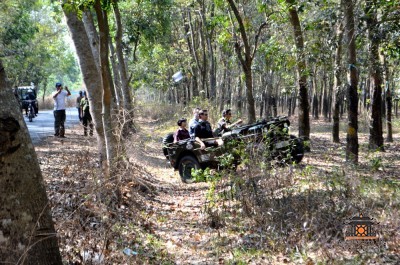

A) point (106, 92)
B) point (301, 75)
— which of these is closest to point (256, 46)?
point (301, 75)

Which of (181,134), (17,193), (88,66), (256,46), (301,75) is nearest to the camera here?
(17,193)

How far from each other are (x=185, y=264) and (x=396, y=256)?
8.12 feet

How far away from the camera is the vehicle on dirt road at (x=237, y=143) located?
8.18 meters

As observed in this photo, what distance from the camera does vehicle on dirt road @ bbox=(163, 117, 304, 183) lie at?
818 cm

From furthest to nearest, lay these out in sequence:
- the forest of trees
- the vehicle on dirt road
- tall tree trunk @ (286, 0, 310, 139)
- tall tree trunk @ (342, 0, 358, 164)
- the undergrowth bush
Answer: tall tree trunk @ (286, 0, 310, 139) → tall tree trunk @ (342, 0, 358, 164) → the vehicle on dirt road → the forest of trees → the undergrowth bush

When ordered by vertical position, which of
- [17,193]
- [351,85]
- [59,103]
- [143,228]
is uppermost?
[351,85]

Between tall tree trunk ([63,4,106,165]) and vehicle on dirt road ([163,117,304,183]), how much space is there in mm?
2323

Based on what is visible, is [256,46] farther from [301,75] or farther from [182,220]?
[182,220]

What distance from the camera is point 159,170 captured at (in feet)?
39.9

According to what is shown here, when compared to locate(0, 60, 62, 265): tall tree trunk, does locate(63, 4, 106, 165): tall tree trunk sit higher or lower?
higher

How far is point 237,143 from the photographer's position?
8.12m

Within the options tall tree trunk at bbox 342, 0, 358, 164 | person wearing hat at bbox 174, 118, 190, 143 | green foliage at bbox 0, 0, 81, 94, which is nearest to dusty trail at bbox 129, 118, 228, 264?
person wearing hat at bbox 174, 118, 190, 143

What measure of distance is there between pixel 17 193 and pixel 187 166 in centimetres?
691

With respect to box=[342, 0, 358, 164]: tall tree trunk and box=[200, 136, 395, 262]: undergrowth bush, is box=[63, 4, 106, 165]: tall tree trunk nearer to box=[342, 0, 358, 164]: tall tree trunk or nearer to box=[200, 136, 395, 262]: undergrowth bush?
box=[200, 136, 395, 262]: undergrowth bush
